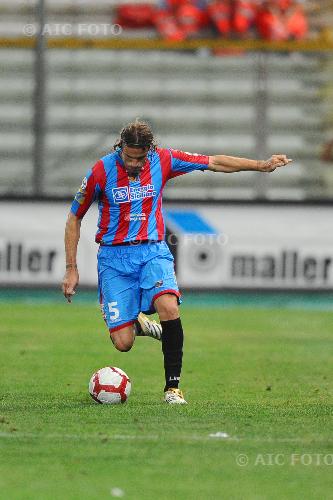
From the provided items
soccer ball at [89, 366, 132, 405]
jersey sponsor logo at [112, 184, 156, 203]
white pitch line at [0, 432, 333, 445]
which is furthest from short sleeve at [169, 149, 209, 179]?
white pitch line at [0, 432, 333, 445]

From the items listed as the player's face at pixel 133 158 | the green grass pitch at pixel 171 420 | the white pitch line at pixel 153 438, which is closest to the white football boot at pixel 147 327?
the green grass pitch at pixel 171 420

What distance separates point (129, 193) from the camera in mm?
9891

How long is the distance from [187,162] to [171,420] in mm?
2297

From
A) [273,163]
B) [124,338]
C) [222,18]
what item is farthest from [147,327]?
[222,18]

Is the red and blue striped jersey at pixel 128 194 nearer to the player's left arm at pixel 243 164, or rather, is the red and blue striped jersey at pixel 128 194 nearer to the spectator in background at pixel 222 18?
the player's left arm at pixel 243 164

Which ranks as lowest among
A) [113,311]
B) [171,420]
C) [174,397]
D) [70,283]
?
[174,397]

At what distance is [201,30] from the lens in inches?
886

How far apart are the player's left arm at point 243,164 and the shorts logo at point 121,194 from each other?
2.10 ft

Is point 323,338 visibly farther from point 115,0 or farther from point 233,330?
point 115,0

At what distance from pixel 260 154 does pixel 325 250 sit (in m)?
2.82

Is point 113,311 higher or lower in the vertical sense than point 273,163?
lower

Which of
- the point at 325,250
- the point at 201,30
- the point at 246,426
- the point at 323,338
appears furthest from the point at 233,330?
the point at 201,30

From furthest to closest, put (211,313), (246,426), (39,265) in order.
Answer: (39,265), (211,313), (246,426)

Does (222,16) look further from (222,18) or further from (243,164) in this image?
(243,164)
